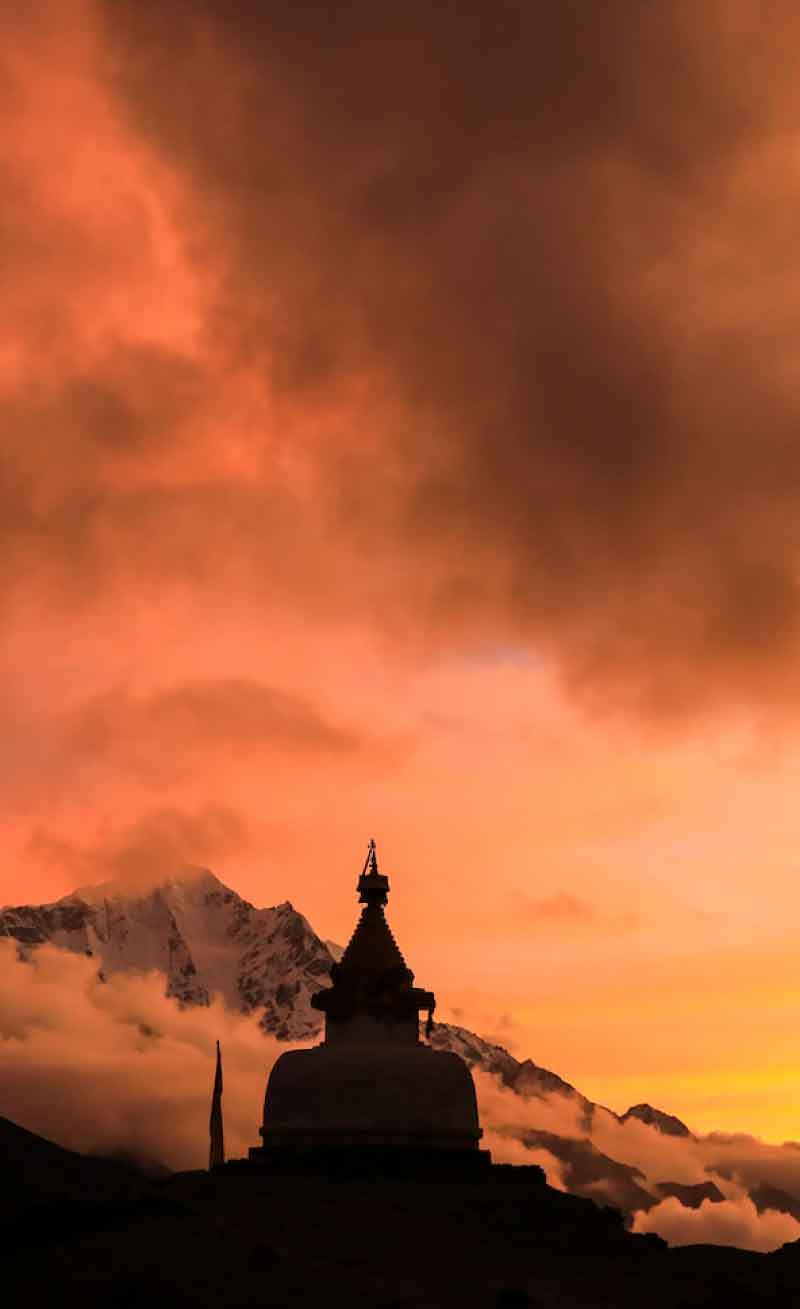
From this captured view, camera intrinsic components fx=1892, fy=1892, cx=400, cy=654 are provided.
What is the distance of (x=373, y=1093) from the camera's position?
7275cm

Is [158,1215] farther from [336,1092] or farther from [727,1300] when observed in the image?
[336,1092]

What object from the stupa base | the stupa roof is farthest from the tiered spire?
the stupa base

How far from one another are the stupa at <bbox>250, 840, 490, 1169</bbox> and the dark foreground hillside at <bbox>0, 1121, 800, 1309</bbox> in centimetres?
410

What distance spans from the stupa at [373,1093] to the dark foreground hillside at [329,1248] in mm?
4098

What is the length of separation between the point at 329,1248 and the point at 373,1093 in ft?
59.4

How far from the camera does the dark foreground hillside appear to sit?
156 feet

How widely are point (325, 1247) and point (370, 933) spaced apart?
26690mm

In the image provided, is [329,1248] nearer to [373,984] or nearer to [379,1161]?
[379,1161]

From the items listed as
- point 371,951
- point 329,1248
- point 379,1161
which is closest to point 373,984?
point 371,951

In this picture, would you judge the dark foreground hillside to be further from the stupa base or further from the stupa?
the stupa

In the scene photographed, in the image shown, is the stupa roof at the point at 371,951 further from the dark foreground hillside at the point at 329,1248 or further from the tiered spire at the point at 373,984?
the dark foreground hillside at the point at 329,1248

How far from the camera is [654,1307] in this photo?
53.8m

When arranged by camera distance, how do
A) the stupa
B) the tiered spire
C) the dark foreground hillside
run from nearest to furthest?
the dark foreground hillside < the stupa < the tiered spire

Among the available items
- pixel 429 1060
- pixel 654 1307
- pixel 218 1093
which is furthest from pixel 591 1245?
pixel 218 1093
